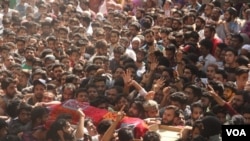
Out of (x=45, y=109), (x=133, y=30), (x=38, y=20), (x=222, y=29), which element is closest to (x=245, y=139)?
(x=45, y=109)

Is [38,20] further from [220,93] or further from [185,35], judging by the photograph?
[220,93]

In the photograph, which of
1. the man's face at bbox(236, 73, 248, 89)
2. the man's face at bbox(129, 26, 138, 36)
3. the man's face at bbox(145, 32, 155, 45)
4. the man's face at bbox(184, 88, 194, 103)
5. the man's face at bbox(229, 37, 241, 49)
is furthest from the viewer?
the man's face at bbox(129, 26, 138, 36)

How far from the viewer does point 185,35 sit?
368 inches

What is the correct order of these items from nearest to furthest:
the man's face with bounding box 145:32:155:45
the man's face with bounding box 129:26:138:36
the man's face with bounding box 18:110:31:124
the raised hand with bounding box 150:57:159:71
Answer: the man's face with bounding box 18:110:31:124 → the raised hand with bounding box 150:57:159:71 → the man's face with bounding box 145:32:155:45 → the man's face with bounding box 129:26:138:36

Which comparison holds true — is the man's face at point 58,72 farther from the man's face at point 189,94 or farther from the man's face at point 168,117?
the man's face at point 168,117

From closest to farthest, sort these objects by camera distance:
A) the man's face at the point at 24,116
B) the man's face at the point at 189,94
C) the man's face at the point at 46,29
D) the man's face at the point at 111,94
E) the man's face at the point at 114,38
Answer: the man's face at the point at 24,116 → the man's face at the point at 189,94 → the man's face at the point at 111,94 → the man's face at the point at 114,38 → the man's face at the point at 46,29

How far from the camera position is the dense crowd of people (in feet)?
21.7

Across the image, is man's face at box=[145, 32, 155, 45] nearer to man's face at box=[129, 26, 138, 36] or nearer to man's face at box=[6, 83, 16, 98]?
man's face at box=[129, 26, 138, 36]

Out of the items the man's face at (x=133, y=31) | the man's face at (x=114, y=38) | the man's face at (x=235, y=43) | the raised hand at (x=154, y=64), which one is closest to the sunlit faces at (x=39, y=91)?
the raised hand at (x=154, y=64)

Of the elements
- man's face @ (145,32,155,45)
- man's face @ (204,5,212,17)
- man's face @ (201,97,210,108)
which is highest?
man's face @ (204,5,212,17)

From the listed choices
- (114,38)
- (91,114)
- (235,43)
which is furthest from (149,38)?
(91,114)

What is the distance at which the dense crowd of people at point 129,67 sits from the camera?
21.7 feet

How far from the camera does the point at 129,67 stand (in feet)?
27.4

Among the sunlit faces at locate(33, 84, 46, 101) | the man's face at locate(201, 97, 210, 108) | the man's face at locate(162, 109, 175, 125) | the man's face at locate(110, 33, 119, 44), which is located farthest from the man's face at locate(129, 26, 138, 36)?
the man's face at locate(162, 109, 175, 125)
